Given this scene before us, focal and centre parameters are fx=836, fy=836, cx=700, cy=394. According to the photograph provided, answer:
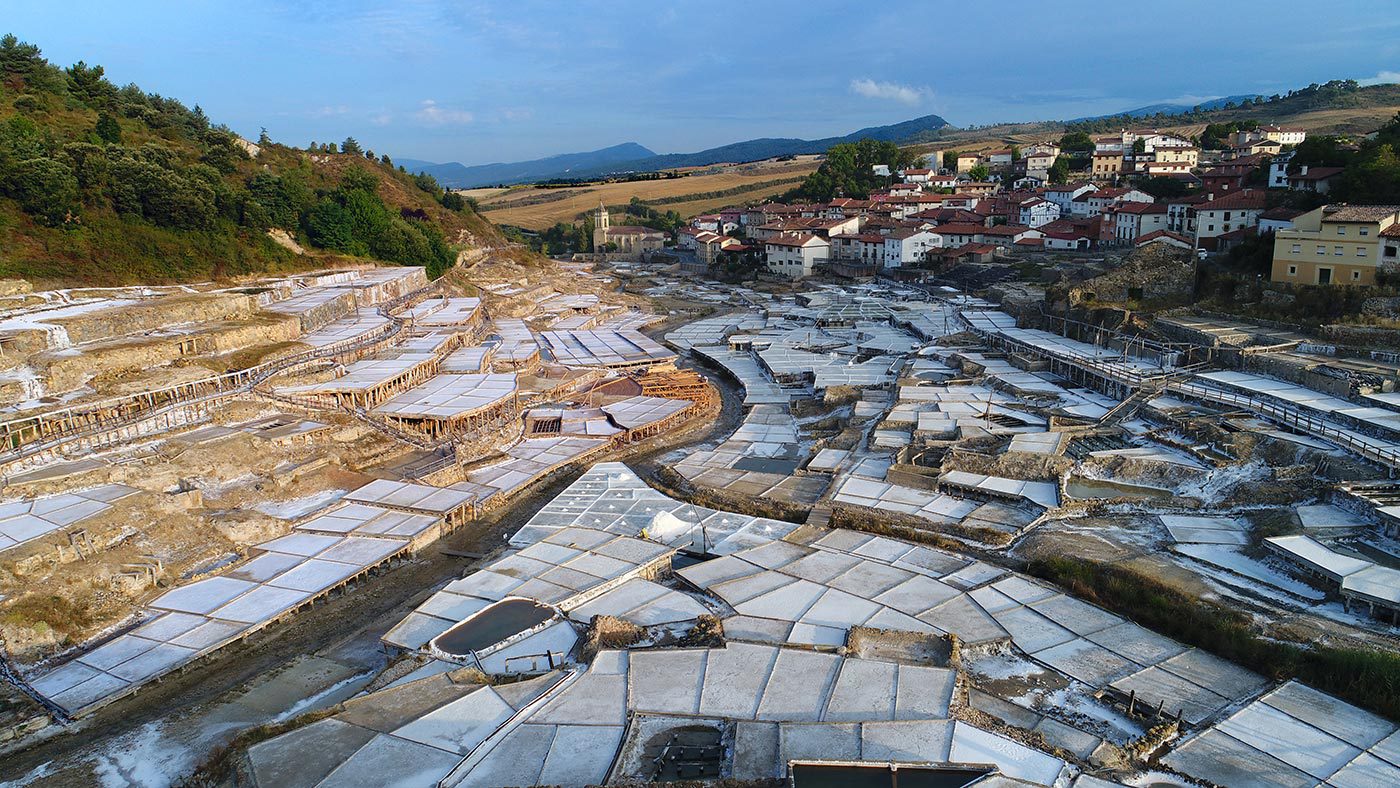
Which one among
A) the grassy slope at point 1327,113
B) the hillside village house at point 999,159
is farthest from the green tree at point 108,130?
the grassy slope at point 1327,113

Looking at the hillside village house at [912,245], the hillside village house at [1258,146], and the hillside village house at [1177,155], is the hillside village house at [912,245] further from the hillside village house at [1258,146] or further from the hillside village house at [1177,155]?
the hillside village house at [1258,146]

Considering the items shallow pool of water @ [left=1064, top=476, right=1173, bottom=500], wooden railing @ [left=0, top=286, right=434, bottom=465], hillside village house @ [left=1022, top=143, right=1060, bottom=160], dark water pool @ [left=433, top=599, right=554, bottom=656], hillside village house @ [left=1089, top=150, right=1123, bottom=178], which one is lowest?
dark water pool @ [left=433, top=599, right=554, bottom=656]

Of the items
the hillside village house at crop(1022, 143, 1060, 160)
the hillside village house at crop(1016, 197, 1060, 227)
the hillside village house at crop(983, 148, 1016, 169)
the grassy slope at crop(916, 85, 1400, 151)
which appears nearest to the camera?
the hillside village house at crop(1016, 197, 1060, 227)

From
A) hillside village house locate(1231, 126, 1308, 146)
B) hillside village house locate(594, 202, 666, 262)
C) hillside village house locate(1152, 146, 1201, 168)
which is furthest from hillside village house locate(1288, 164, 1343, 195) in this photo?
hillside village house locate(594, 202, 666, 262)

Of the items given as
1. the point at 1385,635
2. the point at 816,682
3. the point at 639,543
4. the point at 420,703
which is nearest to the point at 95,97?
the point at 639,543

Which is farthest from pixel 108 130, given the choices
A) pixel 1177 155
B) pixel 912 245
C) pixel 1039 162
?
pixel 1177 155

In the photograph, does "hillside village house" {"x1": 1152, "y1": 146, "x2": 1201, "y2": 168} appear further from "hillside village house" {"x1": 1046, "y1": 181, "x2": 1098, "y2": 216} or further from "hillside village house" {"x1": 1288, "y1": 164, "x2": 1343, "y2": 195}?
"hillside village house" {"x1": 1288, "y1": 164, "x2": 1343, "y2": 195}
